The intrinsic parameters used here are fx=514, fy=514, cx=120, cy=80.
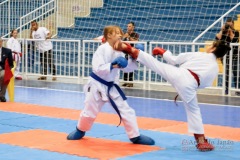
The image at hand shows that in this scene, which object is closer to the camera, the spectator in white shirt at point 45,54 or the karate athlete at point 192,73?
the karate athlete at point 192,73

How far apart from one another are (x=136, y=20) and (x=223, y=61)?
5359mm

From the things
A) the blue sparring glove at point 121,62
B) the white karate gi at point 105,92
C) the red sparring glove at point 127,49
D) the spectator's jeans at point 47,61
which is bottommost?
the spectator's jeans at point 47,61

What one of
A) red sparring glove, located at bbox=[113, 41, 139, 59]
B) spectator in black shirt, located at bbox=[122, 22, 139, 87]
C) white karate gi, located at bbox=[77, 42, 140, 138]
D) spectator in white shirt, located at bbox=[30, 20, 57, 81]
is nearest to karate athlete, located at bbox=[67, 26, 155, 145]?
white karate gi, located at bbox=[77, 42, 140, 138]

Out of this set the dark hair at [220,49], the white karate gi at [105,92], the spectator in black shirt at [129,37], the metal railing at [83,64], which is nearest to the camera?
the dark hair at [220,49]

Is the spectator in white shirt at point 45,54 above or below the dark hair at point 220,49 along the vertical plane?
below

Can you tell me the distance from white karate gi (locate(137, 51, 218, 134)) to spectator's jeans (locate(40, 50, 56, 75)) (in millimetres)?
8961

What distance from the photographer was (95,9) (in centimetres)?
1761

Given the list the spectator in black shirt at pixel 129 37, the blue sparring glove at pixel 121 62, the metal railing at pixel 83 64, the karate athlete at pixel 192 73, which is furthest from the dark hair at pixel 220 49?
the spectator in black shirt at pixel 129 37

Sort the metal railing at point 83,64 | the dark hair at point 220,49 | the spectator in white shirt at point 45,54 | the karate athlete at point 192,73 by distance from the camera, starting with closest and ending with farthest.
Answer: the karate athlete at point 192,73
the dark hair at point 220,49
the metal railing at point 83,64
the spectator in white shirt at point 45,54

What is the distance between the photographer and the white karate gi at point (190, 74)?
573 centimetres

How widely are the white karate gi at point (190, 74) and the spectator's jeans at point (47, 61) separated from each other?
8961 millimetres

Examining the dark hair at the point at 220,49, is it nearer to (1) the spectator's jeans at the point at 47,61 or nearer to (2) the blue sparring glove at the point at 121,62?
(2) the blue sparring glove at the point at 121,62

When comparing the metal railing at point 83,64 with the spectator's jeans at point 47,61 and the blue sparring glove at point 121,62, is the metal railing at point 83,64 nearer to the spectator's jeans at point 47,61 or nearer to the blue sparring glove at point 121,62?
the spectator's jeans at point 47,61

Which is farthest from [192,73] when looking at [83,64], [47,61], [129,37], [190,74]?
[47,61]
